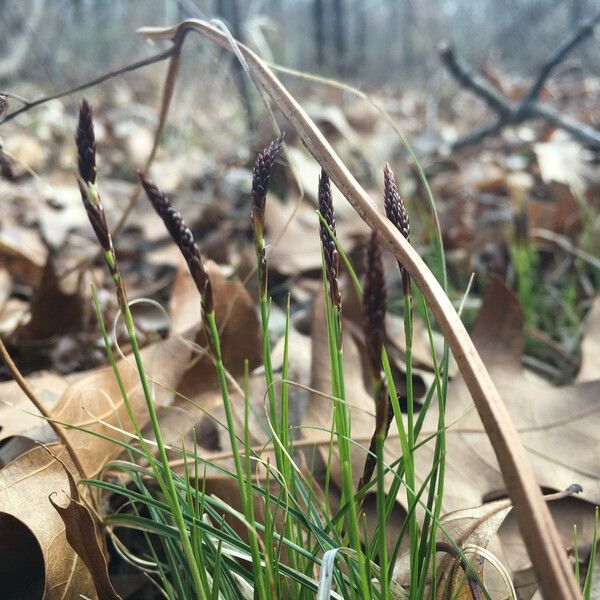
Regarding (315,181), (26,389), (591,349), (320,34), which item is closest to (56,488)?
(26,389)

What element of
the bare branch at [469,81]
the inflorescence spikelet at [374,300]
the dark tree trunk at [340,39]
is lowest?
the inflorescence spikelet at [374,300]

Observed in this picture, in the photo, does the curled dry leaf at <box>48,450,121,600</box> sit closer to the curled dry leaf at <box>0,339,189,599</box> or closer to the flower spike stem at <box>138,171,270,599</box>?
the curled dry leaf at <box>0,339,189,599</box>

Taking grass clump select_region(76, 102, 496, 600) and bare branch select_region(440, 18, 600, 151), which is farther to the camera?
bare branch select_region(440, 18, 600, 151)

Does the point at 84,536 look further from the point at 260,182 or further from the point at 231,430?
the point at 260,182

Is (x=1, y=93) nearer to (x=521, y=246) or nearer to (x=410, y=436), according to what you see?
(x=410, y=436)

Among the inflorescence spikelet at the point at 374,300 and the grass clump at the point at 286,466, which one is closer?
the inflorescence spikelet at the point at 374,300

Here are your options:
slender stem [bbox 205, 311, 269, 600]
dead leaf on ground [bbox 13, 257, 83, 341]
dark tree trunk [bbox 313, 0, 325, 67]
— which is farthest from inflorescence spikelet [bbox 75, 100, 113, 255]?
dark tree trunk [bbox 313, 0, 325, 67]

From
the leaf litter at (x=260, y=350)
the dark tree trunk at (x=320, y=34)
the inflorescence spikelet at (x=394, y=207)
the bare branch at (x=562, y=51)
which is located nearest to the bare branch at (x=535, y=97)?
the bare branch at (x=562, y=51)

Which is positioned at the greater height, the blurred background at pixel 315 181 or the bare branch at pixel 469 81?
the bare branch at pixel 469 81

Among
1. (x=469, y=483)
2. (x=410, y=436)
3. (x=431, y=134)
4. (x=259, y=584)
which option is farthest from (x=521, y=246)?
(x=431, y=134)

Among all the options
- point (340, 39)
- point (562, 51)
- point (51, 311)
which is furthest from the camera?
point (340, 39)

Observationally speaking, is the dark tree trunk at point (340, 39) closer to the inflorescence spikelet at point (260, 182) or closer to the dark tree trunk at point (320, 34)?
the dark tree trunk at point (320, 34)
